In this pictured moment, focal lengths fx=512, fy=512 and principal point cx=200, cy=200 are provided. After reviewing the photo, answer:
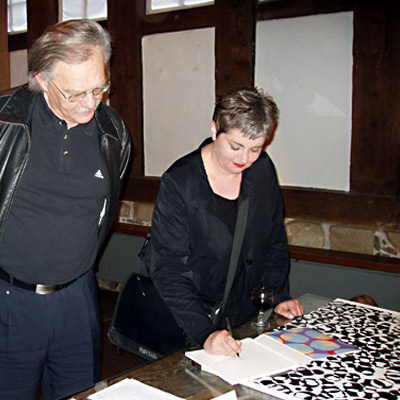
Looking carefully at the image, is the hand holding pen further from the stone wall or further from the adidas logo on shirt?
the stone wall

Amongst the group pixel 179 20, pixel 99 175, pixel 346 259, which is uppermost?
pixel 179 20

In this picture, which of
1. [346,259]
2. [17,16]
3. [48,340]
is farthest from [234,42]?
[17,16]

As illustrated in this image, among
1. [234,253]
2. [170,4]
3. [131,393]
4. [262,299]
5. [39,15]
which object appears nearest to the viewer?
[131,393]

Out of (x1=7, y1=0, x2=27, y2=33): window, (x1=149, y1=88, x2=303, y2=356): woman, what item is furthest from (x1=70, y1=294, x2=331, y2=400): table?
(x1=7, y1=0, x2=27, y2=33): window

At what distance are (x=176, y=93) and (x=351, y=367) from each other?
3.28m

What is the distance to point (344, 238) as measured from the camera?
139 inches

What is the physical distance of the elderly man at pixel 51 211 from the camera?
1.65m

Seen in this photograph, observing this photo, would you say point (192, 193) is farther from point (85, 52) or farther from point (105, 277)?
point (105, 277)

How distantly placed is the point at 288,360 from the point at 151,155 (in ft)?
10.8

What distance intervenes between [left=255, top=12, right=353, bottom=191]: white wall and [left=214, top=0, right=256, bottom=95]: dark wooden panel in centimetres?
7

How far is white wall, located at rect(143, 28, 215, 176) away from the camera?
13.6 feet

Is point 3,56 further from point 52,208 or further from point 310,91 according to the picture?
point 310,91

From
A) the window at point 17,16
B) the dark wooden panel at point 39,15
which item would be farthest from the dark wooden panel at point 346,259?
the window at point 17,16

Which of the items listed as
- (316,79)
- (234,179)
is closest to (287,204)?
(316,79)
